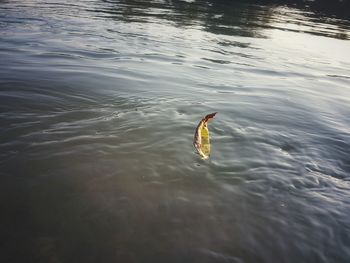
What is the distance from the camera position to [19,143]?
469cm

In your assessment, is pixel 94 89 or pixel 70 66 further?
pixel 70 66

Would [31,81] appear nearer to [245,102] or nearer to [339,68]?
[245,102]

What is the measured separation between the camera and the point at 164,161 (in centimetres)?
468

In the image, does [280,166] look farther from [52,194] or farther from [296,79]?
[296,79]

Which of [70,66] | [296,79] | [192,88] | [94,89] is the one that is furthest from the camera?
[296,79]

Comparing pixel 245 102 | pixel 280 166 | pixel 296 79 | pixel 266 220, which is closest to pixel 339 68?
pixel 296 79

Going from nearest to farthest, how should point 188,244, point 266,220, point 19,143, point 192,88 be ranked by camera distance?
point 188,244, point 266,220, point 19,143, point 192,88

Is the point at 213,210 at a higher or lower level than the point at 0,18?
lower

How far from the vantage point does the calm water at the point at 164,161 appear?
326 cm

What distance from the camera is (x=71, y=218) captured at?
3.41 meters

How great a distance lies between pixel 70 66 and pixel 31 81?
6.02 feet

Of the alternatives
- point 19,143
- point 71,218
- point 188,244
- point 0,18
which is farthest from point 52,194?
point 0,18

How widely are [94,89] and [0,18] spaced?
10157 millimetres

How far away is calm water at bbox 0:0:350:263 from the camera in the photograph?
3.26 m
